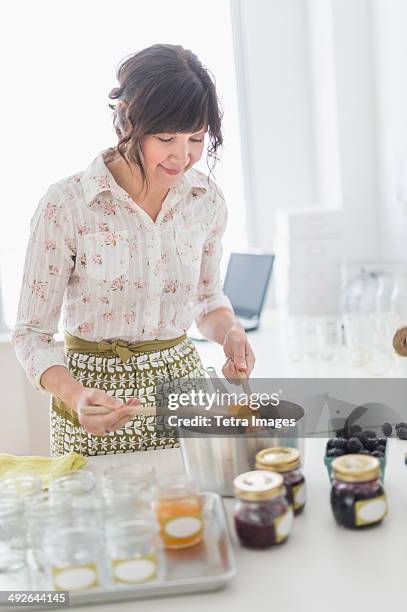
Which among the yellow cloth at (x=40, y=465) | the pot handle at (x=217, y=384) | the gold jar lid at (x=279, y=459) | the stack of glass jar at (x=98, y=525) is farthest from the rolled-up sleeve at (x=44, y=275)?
the gold jar lid at (x=279, y=459)

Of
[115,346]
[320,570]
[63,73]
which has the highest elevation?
[63,73]

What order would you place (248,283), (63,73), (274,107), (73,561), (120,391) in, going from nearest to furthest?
(73,561) < (120,391) < (248,283) < (63,73) < (274,107)

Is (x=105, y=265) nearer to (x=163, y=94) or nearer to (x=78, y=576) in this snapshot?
(x=163, y=94)

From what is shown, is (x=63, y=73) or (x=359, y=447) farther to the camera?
(x=63, y=73)

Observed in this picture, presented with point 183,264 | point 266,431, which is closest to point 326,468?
point 266,431

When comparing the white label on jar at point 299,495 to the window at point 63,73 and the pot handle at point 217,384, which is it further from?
the window at point 63,73

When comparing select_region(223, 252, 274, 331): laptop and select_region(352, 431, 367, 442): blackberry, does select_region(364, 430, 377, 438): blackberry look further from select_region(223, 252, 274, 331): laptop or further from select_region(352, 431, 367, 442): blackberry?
select_region(223, 252, 274, 331): laptop

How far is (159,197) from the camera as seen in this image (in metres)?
1.82

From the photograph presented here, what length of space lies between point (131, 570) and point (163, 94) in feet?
3.00

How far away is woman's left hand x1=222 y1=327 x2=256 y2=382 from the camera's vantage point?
1.75m

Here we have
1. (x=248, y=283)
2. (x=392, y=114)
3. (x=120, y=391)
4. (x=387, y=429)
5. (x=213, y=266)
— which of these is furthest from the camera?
(x=392, y=114)

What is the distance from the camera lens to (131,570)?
1.12 metres

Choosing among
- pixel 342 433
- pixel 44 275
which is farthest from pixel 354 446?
pixel 44 275

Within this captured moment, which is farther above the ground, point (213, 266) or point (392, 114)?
point (392, 114)
